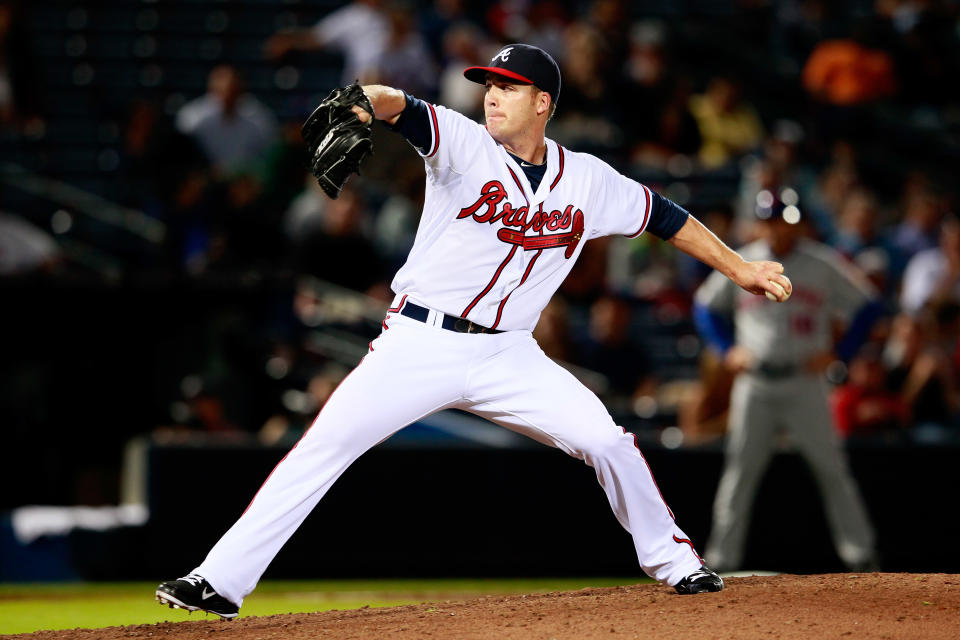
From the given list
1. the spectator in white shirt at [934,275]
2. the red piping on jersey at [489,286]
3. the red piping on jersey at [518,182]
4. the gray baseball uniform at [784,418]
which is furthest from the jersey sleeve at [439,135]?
the spectator in white shirt at [934,275]

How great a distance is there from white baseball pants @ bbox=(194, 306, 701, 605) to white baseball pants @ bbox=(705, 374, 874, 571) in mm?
3105

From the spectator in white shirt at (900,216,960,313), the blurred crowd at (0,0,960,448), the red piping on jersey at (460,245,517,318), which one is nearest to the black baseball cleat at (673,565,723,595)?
the red piping on jersey at (460,245,517,318)

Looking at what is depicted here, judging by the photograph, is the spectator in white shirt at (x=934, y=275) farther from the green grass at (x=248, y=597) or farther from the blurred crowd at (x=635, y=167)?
the green grass at (x=248, y=597)

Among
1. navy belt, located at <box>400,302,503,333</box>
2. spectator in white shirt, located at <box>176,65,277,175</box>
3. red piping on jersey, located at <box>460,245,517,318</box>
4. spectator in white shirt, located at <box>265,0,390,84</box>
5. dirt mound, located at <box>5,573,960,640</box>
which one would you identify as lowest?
dirt mound, located at <box>5,573,960,640</box>

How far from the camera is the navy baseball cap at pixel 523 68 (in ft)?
16.5

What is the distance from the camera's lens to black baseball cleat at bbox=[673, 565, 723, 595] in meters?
5.27

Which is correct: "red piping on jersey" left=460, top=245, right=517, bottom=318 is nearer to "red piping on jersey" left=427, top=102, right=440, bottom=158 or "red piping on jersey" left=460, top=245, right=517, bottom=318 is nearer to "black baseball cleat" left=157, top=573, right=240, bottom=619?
"red piping on jersey" left=427, top=102, right=440, bottom=158

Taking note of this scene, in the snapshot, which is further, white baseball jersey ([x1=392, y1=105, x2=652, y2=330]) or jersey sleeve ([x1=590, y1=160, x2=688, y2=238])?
jersey sleeve ([x1=590, y1=160, x2=688, y2=238])

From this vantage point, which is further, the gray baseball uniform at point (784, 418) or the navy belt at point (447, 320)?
the gray baseball uniform at point (784, 418)

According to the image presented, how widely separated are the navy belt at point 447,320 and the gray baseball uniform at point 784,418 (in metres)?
3.72

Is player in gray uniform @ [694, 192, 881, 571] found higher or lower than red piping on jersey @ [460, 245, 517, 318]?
lower

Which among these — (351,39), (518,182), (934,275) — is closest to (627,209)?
(518,182)

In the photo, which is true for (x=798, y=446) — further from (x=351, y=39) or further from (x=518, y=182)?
(x=351, y=39)

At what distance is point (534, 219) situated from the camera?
5.03m
